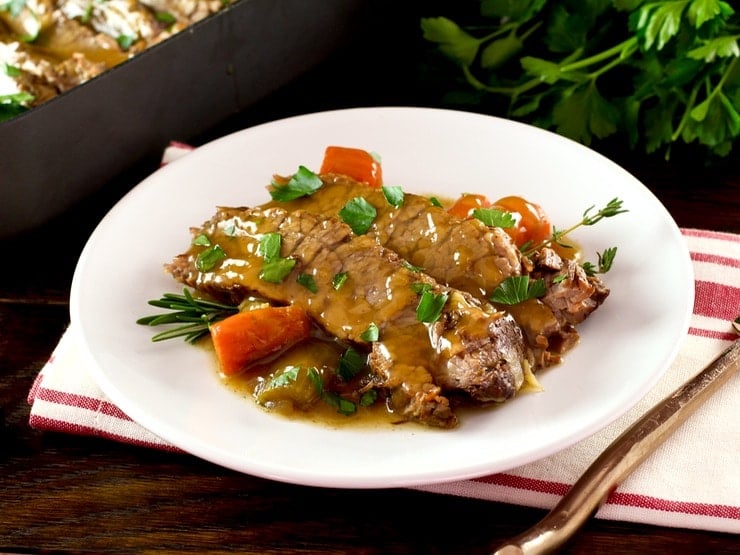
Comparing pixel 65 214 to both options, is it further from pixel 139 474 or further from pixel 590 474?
pixel 590 474

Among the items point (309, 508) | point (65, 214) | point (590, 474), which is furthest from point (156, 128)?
point (590, 474)

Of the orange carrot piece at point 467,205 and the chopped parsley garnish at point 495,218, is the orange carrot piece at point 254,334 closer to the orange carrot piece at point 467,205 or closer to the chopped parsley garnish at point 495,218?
the chopped parsley garnish at point 495,218

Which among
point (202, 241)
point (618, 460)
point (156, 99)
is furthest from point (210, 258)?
point (618, 460)

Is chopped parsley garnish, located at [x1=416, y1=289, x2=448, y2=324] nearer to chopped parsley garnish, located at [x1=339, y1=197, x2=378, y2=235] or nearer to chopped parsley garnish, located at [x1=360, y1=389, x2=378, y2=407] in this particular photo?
chopped parsley garnish, located at [x1=360, y1=389, x2=378, y2=407]

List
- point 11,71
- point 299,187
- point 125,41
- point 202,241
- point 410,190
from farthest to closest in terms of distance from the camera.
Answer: point 125,41
point 11,71
point 410,190
point 299,187
point 202,241

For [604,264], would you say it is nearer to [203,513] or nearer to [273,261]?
[273,261]

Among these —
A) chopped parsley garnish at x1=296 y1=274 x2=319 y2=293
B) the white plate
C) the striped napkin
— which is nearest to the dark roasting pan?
the white plate
